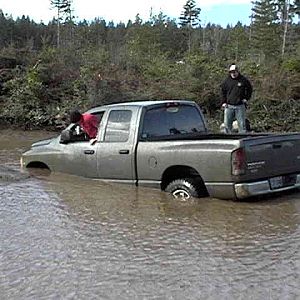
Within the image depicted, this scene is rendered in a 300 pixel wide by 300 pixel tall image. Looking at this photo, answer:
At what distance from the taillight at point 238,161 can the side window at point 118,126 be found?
6.67 ft

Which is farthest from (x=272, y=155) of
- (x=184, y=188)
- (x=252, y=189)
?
(x=184, y=188)

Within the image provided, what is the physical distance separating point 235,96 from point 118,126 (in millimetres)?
4066

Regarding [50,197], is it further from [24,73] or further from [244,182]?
[24,73]

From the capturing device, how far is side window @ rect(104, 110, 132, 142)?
9703 mm

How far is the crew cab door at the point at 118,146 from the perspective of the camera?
9.57 m

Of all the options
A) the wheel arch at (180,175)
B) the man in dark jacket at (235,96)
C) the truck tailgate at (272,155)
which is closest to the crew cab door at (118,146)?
the wheel arch at (180,175)

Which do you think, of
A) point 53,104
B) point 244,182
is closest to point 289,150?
point 244,182

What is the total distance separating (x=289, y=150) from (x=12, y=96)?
50.7ft

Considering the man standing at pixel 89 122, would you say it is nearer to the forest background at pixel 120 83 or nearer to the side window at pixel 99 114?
the side window at pixel 99 114

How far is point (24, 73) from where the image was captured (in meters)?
24.1

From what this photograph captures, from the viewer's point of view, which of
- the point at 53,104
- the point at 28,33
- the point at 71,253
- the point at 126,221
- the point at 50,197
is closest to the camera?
the point at 71,253

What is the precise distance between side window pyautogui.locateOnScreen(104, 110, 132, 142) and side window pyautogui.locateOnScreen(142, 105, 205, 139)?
317mm

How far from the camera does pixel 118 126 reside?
9844mm

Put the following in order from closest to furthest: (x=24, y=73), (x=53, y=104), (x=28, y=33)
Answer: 1. (x=53, y=104)
2. (x=24, y=73)
3. (x=28, y=33)
